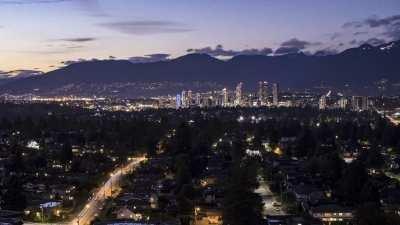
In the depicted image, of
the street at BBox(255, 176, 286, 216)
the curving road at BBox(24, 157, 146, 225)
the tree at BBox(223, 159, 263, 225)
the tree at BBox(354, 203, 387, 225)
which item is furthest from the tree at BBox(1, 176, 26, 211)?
the tree at BBox(354, 203, 387, 225)

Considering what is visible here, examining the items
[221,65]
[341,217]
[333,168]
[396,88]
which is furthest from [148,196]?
[221,65]

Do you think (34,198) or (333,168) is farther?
(333,168)

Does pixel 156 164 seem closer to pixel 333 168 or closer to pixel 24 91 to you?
pixel 333 168

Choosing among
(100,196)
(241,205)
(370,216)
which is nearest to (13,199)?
(100,196)

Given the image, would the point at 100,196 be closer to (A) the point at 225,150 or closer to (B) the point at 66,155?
(B) the point at 66,155

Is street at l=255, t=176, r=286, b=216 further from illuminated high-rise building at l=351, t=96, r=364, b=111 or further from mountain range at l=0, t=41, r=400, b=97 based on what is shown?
mountain range at l=0, t=41, r=400, b=97
